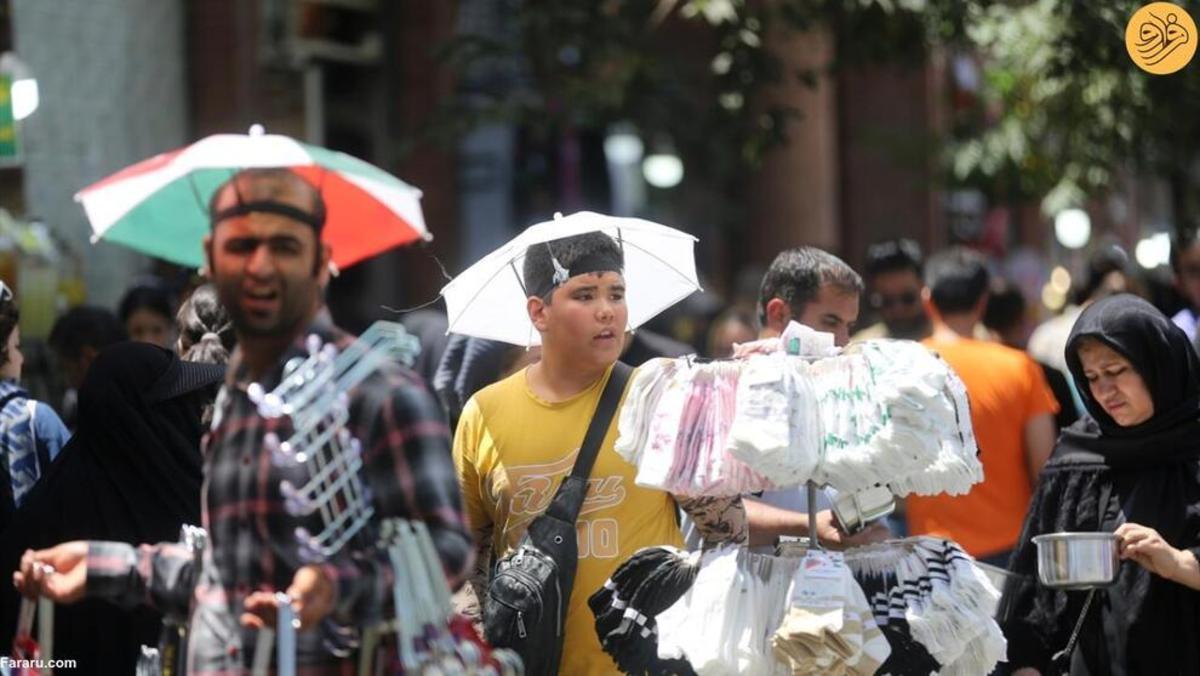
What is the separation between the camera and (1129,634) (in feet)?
18.7

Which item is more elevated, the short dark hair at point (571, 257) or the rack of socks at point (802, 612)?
the short dark hair at point (571, 257)

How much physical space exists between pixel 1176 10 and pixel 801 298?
2298 mm

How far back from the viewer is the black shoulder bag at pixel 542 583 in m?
5.23

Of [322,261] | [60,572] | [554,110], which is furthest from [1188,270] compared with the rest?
[60,572]

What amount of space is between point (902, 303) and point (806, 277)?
10.3 ft

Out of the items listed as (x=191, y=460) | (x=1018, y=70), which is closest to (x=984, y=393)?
(x=191, y=460)

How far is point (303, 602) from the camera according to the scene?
152 inches

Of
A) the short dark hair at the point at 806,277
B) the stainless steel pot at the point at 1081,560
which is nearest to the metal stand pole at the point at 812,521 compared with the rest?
the stainless steel pot at the point at 1081,560

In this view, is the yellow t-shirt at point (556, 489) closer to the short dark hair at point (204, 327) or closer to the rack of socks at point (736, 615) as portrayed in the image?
the rack of socks at point (736, 615)

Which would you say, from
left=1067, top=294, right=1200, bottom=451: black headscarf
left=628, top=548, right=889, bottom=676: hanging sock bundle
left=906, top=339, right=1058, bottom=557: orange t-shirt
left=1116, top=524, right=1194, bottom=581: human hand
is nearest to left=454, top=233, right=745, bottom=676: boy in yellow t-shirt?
left=628, top=548, right=889, bottom=676: hanging sock bundle

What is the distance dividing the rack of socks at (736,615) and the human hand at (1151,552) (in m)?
1.06

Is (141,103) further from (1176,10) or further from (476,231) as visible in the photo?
(1176,10)

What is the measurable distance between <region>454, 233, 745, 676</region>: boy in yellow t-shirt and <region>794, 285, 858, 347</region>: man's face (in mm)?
813

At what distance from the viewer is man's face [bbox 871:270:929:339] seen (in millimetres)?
9305
